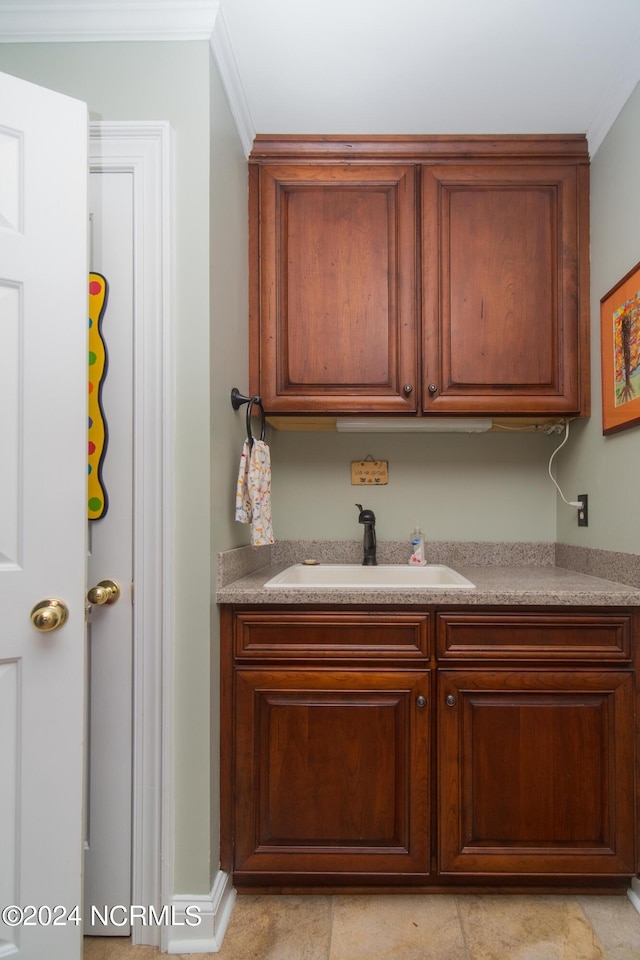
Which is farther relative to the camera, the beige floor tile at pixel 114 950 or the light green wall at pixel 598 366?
the light green wall at pixel 598 366

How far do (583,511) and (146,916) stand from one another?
1.82 meters

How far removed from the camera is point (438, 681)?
5.25 feet

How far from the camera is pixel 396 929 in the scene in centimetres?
149

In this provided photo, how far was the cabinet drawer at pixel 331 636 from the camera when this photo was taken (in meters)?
1.60

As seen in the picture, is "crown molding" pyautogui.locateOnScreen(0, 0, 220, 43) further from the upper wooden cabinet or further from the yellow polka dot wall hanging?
the yellow polka dot wall hanging

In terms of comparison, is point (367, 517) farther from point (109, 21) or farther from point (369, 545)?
point (109, 21)

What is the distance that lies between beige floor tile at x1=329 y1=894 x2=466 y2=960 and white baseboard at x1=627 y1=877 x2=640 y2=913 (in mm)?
495

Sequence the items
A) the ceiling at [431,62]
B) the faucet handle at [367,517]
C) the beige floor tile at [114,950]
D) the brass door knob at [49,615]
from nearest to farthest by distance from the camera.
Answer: the brass door knob at [49,615] → the beige floor tile at [114,950] → the ceiling at [431,62] → the faucet handle at [367,517]

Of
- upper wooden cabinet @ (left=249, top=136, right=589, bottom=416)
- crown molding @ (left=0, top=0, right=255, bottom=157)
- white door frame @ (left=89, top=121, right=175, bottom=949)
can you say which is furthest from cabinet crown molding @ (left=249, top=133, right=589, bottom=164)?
white door frame @ (left=89, top=121, right=175, bottom=949)

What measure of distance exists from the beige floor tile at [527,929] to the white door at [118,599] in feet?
3.00

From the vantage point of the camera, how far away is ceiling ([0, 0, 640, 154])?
1476mm

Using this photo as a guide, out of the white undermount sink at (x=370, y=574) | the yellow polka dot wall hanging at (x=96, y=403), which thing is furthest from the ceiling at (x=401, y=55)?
the white undermount sink at (x=370, y=574)

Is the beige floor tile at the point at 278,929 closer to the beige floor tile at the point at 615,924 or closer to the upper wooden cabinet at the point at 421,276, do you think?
the beige floor tile at the point at 615,924

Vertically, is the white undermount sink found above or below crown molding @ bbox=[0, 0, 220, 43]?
below
